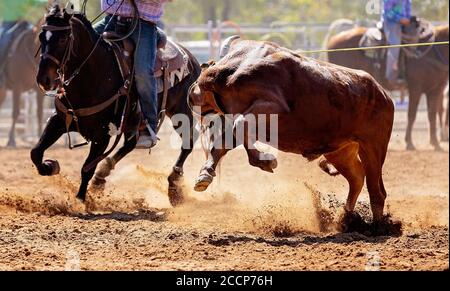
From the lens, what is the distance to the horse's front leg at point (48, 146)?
762cm

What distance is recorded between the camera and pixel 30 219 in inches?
279

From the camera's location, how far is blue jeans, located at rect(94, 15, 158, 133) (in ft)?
25.9

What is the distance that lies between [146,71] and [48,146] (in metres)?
1.03

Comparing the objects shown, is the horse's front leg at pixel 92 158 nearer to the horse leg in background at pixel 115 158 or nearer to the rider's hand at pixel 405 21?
the horse leg in background at pixel 115 158

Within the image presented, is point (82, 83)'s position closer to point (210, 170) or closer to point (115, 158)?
point (115, 158)

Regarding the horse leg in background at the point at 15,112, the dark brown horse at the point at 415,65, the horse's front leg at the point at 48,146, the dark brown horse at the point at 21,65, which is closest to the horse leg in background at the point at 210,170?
the horse's front leg at the point at 48,146

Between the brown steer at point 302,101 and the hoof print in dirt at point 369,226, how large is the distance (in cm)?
11

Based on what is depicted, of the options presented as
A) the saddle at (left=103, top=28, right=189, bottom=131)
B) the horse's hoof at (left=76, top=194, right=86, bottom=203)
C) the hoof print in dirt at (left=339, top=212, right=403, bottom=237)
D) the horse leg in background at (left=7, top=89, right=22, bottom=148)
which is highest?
the saddle at (left=103, top=28, right=189, bottom=131)

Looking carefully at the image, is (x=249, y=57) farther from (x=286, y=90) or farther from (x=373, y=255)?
(x=373, y=255)

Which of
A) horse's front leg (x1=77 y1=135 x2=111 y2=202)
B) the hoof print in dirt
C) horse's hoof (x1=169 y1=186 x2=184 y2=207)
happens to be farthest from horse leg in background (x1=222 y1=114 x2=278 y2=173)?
horse's hoof (x1=169 y1=186 x2=184 y2=207)

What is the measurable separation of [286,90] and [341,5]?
2977 cm

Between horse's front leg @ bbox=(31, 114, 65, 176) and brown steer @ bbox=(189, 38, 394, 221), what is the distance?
1505mm

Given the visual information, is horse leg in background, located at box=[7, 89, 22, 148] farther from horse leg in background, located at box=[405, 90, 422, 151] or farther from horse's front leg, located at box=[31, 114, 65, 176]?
horse's front leg, located at box=[31, 114, 65, 176]
